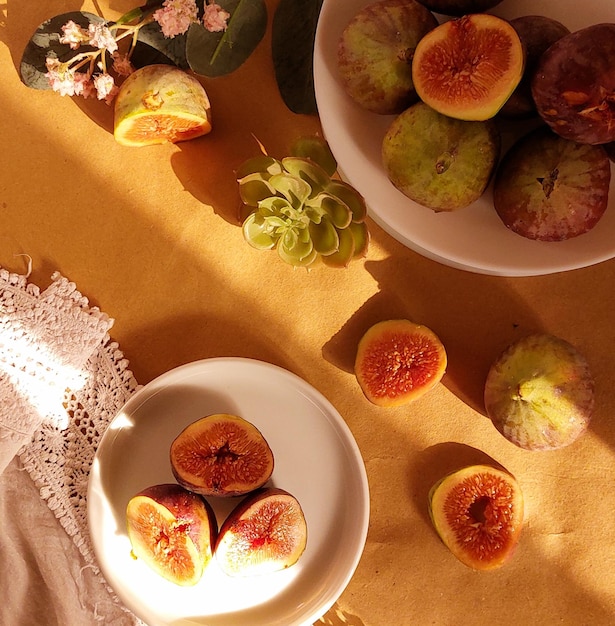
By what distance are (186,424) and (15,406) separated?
246mm

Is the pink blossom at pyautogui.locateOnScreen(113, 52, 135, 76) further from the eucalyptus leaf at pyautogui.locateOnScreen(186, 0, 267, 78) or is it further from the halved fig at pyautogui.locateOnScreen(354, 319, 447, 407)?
the halved fig at pyautogui.locateOnScreen(354, 319, 447, 407)

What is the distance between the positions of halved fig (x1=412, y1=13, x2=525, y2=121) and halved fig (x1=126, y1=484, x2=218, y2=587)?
23.7 inches

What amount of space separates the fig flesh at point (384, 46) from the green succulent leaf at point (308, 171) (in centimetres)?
15

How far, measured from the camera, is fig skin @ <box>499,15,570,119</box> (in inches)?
28.0

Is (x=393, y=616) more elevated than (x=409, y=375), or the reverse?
(x=409, y=375)

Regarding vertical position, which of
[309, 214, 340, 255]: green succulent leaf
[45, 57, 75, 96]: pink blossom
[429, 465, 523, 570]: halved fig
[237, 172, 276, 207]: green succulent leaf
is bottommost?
[429, 465, 523, 570]: halved fig

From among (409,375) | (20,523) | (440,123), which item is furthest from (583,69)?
(20,523)

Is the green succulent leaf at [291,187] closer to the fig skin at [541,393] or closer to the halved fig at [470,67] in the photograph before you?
the halved fig at [470,67]

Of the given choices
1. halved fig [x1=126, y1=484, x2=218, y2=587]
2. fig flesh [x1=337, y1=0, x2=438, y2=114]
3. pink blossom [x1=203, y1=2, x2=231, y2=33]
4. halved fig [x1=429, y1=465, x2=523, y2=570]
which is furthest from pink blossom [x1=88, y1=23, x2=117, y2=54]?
halved fig [x1=429, y1=465, x2=523, y2=570]

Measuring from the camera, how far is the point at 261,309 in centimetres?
101

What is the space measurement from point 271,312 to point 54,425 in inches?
14.2

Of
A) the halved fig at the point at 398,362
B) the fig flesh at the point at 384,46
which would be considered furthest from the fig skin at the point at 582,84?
the halved fig at the point at 398,362

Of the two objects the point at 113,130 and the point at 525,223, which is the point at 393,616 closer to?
the point at 525,223

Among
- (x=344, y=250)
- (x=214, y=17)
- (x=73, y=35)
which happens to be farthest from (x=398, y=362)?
(x=73, y=35)
